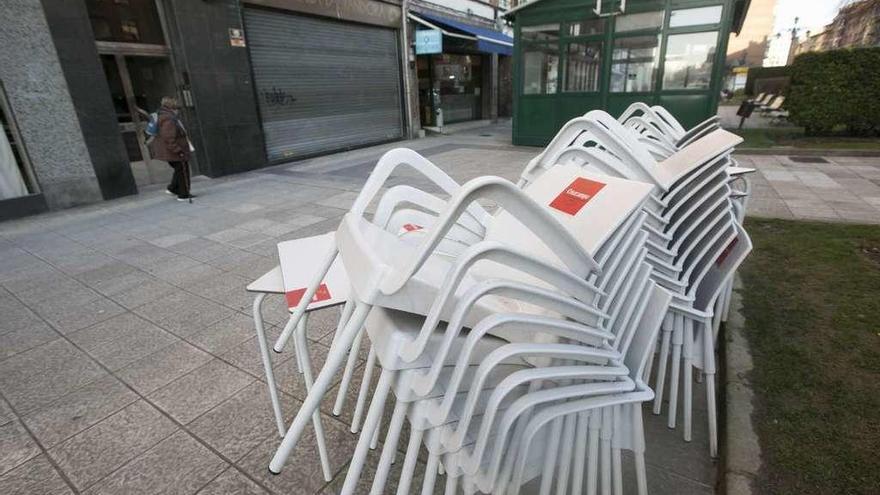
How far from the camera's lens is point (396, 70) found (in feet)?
43.6

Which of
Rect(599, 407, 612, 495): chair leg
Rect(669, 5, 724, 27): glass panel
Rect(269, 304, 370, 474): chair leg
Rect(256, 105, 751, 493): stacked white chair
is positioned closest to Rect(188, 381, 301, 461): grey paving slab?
Rect(256, 105, 751, 493): stacked white chair

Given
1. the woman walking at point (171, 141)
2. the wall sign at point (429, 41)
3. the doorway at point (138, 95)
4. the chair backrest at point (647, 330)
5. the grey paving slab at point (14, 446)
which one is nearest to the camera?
the chair backrest at point (647, 330)

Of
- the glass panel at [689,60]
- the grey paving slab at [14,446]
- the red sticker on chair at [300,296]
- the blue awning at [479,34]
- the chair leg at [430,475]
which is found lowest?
the grey paving slab at [14,446]

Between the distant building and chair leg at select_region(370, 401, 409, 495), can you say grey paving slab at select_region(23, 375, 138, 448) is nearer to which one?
chair leg at select_region(370, 401, 409, 495)

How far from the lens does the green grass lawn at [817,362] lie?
1.84 metres

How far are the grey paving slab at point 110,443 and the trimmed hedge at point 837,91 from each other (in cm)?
1376

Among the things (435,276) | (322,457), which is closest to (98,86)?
(322,457)

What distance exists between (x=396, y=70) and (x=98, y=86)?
785cm

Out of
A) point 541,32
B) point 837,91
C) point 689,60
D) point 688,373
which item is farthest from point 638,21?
point 688,373

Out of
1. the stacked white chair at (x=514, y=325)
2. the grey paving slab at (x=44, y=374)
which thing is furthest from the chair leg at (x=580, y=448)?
the grey paving slab at (x=44, y=374)

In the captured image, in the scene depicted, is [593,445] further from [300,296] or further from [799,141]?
[799,141]

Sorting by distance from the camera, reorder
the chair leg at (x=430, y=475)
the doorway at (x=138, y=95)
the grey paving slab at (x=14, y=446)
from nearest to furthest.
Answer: the chair leg at (x=430, y=475)
the grey paving slab at (x=14, y=446)
the doorway at (x=138, y=95)

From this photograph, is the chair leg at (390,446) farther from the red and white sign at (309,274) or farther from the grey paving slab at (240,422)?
the grey paving slab at (240,422)

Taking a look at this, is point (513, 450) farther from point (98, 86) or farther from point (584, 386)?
point (98, 86)
